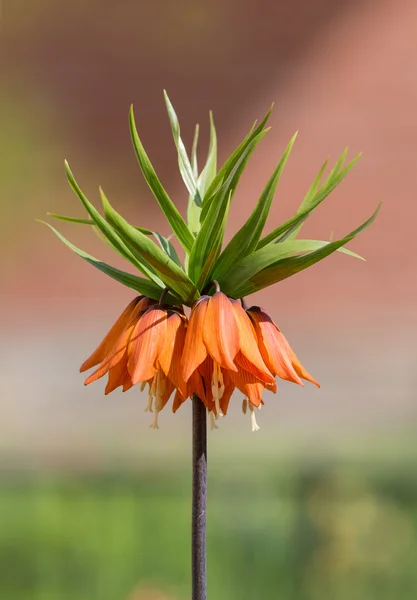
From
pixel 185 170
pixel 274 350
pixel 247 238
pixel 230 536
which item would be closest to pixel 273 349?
pixel 274 350

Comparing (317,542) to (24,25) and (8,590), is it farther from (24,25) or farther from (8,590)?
(24,25)

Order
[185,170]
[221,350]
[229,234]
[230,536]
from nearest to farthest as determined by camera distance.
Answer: [221,350]
[185,170]
[230,536]
[229,234]

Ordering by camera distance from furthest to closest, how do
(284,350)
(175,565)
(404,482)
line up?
(404,482)
(175,565)
(284,350)

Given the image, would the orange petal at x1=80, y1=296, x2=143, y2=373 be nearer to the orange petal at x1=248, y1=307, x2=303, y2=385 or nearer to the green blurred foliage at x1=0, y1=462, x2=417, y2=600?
the orange petal at x1=248, y1=307, x2=303, y2=385

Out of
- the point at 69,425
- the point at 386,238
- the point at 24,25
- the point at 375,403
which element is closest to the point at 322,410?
the point at 375,403

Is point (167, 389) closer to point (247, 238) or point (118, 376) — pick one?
point (118, 376)

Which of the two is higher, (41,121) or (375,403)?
(41,121)

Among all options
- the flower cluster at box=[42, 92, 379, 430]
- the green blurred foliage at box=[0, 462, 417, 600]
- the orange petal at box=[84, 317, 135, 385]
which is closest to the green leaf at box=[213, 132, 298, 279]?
the flower cluster at box=[42, 92, 379, 430]
